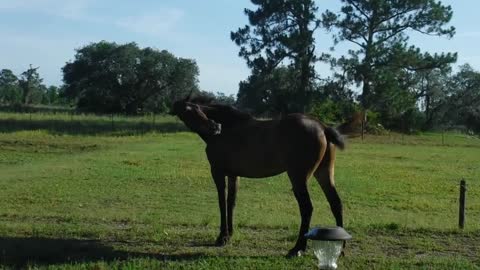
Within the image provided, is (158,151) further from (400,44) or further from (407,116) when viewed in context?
(407,116)

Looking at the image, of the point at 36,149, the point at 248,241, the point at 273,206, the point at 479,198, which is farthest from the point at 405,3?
the point at 248,241

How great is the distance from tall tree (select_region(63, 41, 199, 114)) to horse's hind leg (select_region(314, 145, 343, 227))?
71.4 meters

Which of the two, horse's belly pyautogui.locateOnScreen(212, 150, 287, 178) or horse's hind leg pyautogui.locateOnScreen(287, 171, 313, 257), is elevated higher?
horse's belly pyautogui.locateOnScreen(212, 150, 287, 178)

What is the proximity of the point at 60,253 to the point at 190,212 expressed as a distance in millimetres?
5788

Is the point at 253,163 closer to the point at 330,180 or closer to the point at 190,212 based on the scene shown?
the point at 330,180

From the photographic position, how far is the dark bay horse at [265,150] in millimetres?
8406

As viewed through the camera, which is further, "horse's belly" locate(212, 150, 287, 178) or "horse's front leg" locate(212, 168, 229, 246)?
"horse's front leg" locate(212, 168, 229, 246)

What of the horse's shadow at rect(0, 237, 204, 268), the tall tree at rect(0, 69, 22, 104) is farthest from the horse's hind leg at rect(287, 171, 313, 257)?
the tall tree at rect(0, 69, 22, 104)

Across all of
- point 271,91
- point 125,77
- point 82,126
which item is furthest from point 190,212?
point 125,77

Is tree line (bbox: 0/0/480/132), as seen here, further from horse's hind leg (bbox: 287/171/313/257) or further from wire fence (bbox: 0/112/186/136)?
horse's hind leg (bbox: 287/171/313/257)

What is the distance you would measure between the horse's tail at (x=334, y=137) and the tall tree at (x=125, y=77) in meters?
71.7

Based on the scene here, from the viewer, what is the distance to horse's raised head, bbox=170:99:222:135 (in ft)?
29.3

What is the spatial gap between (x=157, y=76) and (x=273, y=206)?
70.4 meters

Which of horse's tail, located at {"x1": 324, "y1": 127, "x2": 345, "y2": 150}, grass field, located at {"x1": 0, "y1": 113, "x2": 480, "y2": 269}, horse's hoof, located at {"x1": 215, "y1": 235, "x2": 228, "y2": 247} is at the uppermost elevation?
A: horse's tail, located at {"x1": 324, "y1": 127, "x2": 345, "y2": 150}
